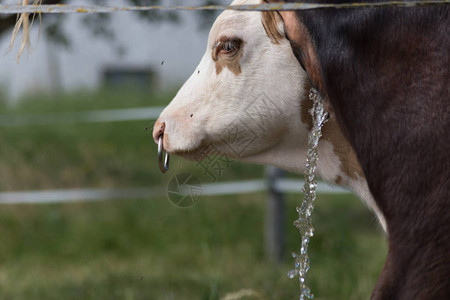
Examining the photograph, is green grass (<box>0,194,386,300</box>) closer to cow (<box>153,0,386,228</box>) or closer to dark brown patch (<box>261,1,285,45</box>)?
cow (<box>153,0,386,228</box>)

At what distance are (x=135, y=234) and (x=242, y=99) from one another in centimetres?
327

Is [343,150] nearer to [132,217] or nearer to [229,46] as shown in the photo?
[229,46]

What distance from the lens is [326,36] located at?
1.55 meters

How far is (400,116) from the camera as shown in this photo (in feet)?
4.79

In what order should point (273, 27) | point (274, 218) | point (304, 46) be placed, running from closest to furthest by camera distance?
point (304, 46) < point (273, 27) < point (274, 218)

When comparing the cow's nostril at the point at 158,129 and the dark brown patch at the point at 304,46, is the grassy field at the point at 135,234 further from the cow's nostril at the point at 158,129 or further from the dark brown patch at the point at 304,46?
the dark brown patch at the point at 304,46

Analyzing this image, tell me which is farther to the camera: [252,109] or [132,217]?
[132,217]

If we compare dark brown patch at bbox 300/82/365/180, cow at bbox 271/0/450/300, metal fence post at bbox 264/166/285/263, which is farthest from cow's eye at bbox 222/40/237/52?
metal fence post at bbox 264/166/285/263

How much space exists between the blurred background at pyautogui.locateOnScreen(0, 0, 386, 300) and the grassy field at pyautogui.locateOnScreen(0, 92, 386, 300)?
0.03 feet

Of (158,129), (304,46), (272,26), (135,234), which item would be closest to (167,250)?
(135,234)

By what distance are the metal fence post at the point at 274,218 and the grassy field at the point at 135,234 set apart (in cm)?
8

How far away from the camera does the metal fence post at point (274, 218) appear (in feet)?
15.4

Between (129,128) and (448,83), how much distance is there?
5261 mm

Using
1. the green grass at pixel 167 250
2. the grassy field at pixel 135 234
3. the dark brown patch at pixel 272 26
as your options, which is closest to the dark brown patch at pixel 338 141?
the dark brown patch at pixel 272 26
